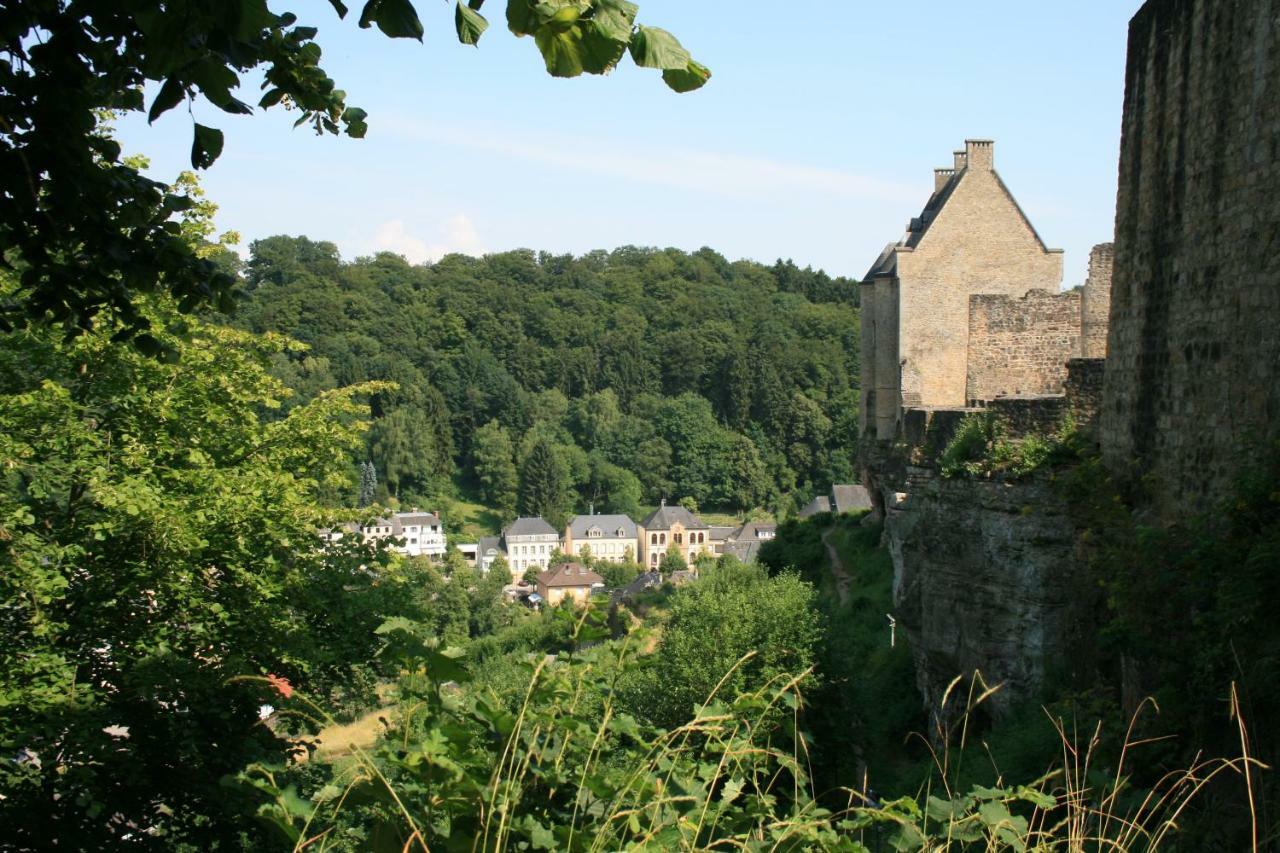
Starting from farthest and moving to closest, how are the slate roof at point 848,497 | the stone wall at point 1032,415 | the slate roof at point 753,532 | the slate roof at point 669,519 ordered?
the slate roof at point 669,519, the slate roof at point 753,532, the slate roof at point 848,497, the stone wall at point 1032,415

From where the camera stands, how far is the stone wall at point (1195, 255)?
823 cm

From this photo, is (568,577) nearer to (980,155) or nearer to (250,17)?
(980,155)

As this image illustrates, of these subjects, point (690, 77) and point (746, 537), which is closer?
point (690, 77)

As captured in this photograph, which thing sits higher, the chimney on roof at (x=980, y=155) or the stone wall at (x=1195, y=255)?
the chimney on roof at (x=980, y=155)

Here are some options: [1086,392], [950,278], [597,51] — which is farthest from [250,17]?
[950,278]

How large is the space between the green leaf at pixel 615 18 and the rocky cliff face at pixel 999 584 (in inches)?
316

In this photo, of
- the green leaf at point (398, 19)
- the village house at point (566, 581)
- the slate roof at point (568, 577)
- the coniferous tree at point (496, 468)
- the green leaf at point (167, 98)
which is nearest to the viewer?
the green leaf at point (398, 19)

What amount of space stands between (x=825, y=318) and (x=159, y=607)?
362 feet

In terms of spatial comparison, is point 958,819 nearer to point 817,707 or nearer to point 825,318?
point 817,707

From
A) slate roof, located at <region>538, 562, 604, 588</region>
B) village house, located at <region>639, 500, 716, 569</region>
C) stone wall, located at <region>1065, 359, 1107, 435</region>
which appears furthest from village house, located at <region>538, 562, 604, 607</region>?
stone wall, located at <region>1065, 359, 1107, 435</region>

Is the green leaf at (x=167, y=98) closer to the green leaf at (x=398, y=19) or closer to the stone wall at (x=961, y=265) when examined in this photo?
the green leaf at (x=398, y=19)

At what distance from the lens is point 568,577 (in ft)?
273

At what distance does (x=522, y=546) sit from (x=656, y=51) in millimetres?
89601

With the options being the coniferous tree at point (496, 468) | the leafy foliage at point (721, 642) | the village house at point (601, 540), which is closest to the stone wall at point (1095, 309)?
the leafy foliage at point (721, 642)
